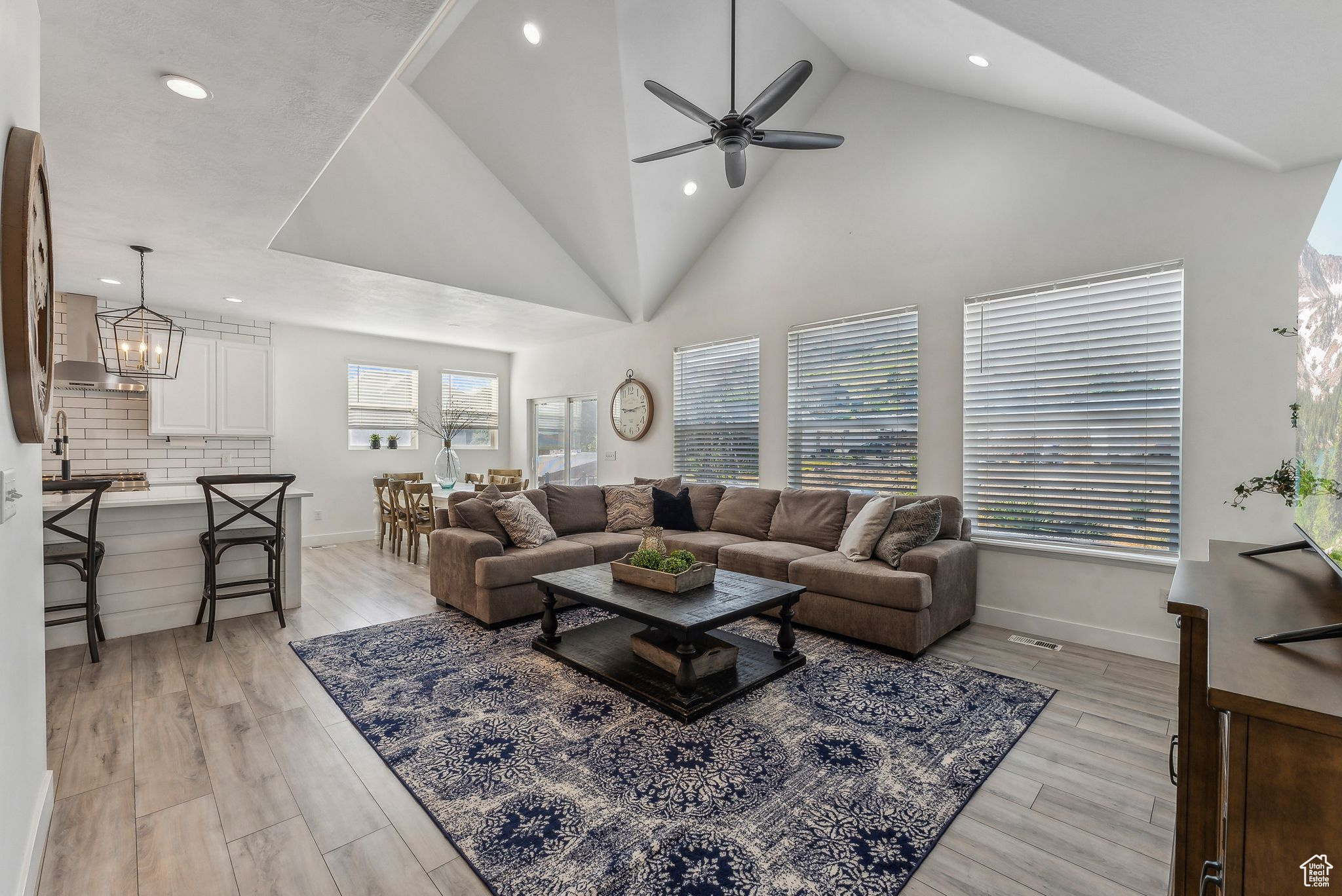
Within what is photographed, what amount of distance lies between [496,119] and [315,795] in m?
4.75

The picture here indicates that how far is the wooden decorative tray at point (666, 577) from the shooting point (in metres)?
3.09

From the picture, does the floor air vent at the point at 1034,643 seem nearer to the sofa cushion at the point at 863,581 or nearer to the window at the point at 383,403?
the sofa cushion at the point at 863,581

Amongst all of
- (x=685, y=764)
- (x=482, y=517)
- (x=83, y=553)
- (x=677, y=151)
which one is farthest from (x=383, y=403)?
(x=685, y=764)

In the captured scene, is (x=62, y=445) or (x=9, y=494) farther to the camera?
(x=62, y=445)

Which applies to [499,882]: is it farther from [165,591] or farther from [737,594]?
[165,591]

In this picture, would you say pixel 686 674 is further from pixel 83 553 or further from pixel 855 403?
pixel 83 553

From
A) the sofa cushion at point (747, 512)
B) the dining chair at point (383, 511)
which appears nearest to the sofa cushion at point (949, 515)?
the sofa cushion at point (747, 512)

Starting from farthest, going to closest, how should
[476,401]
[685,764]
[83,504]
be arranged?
[476,401] → [83,504] → [685,764]

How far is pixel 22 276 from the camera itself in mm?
1436

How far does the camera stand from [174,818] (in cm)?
199

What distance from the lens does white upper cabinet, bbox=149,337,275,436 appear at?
5.95 m

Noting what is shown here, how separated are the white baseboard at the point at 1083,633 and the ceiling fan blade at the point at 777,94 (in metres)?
3.48

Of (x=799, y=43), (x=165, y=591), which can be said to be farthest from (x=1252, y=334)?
(x=165, y=591)

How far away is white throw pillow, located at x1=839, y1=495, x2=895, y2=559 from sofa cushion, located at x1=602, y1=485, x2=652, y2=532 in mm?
1901
